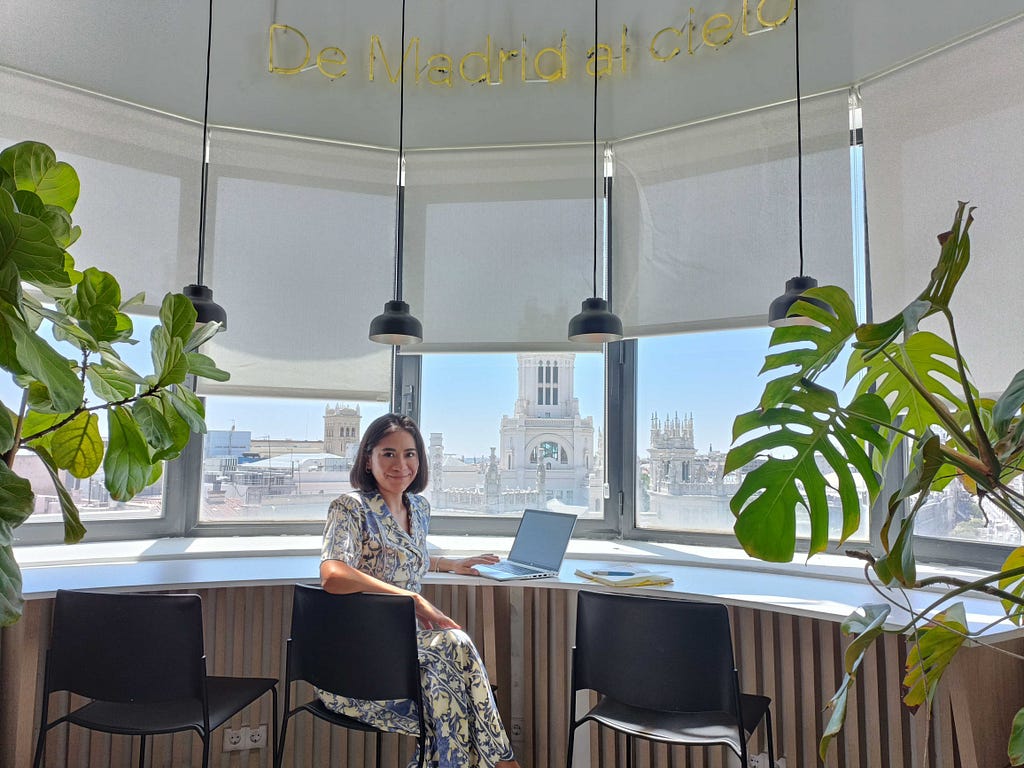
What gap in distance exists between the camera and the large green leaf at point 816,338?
1.16 metres

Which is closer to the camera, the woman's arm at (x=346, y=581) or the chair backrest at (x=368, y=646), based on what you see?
the chair backrest at (x=368, y=646)

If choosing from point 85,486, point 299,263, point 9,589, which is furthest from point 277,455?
point 9,589

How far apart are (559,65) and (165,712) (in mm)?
3236

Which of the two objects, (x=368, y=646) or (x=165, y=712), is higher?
(x=368, y=646)

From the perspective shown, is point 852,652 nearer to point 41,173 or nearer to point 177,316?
point 177,316

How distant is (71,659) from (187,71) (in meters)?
2.71

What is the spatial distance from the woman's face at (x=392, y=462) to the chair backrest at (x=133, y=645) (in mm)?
820

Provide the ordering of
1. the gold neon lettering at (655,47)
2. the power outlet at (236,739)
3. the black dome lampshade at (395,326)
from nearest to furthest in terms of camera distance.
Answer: the black dome lampshade at (395,326)
the power outlet at (236,739)
the gold neon lettering at (655,47)

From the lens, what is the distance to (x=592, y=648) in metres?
2.21

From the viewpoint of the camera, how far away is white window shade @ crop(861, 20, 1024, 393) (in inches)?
104

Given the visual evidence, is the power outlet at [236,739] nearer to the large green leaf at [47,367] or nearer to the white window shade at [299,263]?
the white window shade at [299,263]

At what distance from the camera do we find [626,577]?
8.92 feet

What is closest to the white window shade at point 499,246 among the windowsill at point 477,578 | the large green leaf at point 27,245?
the windowsill at point 477,578

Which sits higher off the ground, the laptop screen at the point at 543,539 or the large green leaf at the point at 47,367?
the large green leaf at the point at 47,367
